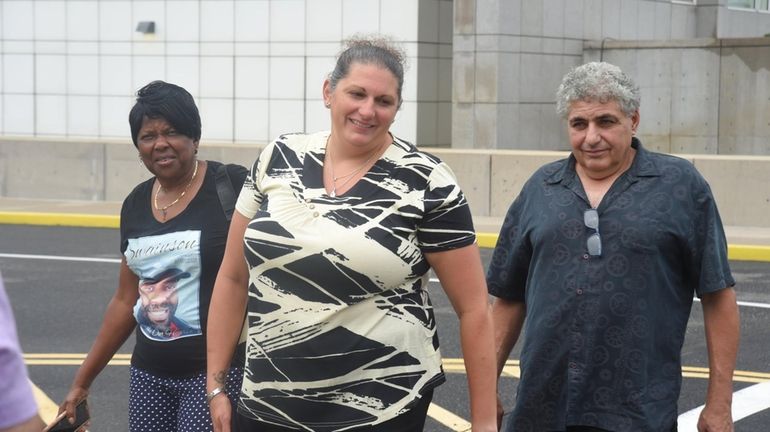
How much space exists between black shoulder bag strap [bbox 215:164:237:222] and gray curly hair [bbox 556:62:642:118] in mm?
1165

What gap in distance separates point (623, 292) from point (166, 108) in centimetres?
163

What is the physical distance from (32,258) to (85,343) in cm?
498

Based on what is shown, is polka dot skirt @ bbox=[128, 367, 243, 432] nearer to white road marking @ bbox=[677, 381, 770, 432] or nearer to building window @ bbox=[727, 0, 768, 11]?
white road marking @ bbox=[677, 381, 770, 432]

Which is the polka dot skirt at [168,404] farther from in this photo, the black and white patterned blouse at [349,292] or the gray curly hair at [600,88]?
the gray curly hair at [600,88]

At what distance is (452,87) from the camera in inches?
891

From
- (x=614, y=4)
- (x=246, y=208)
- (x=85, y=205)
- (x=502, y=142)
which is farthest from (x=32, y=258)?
(x=614, y=4)

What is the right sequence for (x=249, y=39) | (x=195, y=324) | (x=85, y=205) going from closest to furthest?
(x=195, y=324) < (x=85, y=205) < (x=249, y=39)

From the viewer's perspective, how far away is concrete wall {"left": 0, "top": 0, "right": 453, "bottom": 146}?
22875 mm

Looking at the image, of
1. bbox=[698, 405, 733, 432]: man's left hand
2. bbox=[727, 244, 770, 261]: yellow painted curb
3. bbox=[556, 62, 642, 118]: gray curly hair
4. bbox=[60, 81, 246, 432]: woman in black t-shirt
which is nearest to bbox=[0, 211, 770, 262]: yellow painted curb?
bbox=[727, 244, 770, 261]: yellow painted curb

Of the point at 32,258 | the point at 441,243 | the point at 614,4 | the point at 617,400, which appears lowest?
the point at 32,258

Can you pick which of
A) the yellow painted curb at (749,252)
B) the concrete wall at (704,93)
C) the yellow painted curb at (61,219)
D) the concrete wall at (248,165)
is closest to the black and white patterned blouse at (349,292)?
the yellow painted curb at (749,252)

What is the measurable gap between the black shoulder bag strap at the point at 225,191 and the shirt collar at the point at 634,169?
1.08 m

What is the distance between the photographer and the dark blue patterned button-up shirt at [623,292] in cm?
407

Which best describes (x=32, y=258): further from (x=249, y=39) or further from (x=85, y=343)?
(x=249, y=39)
